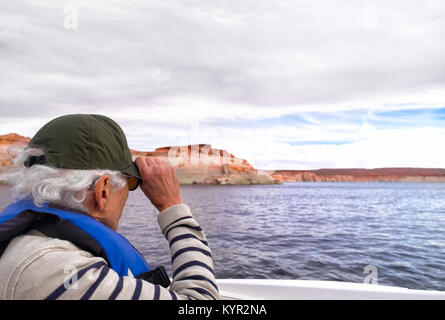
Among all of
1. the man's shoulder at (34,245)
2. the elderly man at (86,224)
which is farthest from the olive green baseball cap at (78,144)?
the man's shoulder at (34,245)

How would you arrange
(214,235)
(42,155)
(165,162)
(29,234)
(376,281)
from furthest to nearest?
1. (214,235)
2. (376,281)
3. (165,162)
4. (42,155)
5. (29,234)

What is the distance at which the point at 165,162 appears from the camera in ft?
4.88

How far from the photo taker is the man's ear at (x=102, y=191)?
1246 millimetres

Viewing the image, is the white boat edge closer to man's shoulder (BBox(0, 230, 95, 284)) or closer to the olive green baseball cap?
the olive green baseball cap

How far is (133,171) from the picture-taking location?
1.39 meters

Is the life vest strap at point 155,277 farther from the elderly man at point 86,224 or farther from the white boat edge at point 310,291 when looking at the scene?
the white boat edge at point 310,291

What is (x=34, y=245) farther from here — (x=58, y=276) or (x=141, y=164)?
(x=141, y=164)

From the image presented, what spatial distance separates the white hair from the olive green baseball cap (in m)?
0.02

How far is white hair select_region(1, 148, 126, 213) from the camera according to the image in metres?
1.19

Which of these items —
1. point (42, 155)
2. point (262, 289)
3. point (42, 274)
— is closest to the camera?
point (42, 274)

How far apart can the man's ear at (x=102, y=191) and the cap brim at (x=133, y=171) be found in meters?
0.09
